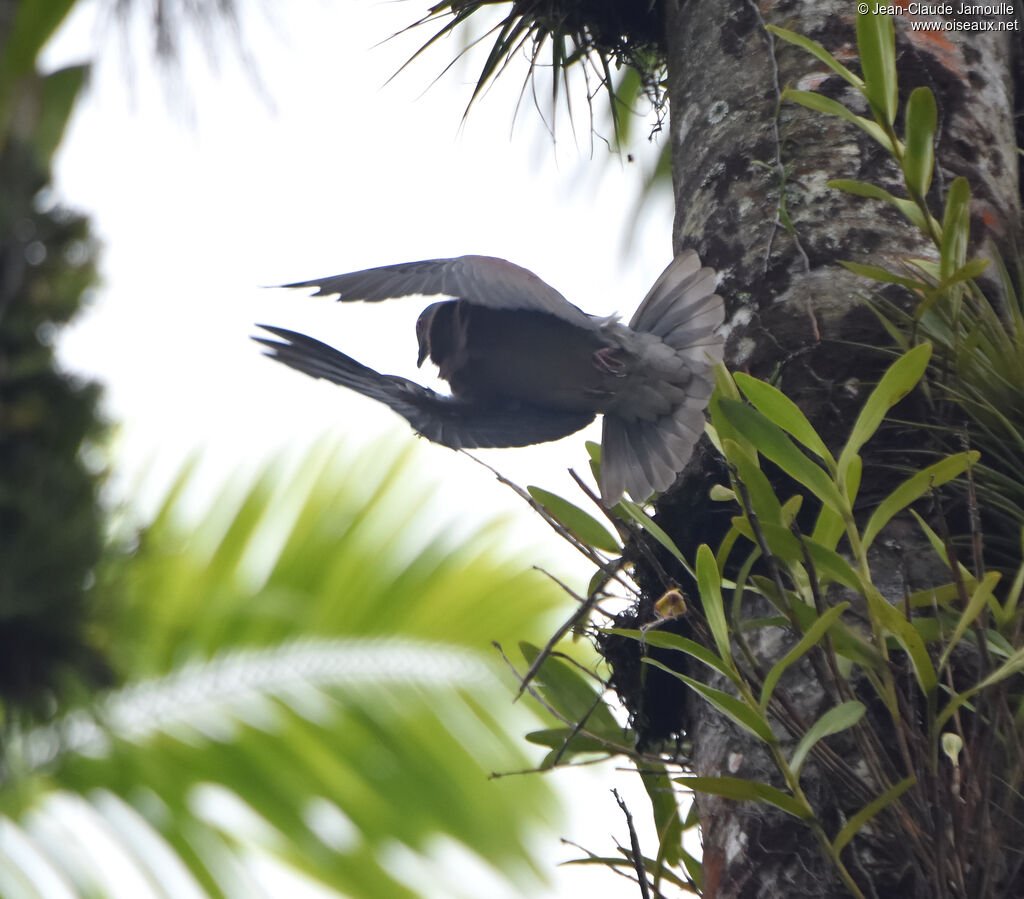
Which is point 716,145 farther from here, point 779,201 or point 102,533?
point 102,533

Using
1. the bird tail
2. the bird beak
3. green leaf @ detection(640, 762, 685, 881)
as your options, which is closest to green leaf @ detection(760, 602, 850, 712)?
green leaf @ detection(640, 762, 685, 881)

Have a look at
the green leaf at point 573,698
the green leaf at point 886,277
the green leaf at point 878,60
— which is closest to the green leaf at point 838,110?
the green leaf at point 878,60

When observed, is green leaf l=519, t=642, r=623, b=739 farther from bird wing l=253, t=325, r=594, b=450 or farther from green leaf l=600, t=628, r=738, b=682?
bird wing l=253, t=325, r=594, b=450

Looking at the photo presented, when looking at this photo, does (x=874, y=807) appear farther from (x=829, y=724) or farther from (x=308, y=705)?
(x=308, y=705)

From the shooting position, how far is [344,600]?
300 centimetres

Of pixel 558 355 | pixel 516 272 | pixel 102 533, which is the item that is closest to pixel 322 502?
pixel 102 533

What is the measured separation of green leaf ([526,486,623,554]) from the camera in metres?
1.52

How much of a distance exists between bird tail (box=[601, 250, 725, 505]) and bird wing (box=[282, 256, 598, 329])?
0.63ft

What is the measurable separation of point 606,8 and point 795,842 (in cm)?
141

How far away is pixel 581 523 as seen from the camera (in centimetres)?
152

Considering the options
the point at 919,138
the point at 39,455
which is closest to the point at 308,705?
the point at 39,455

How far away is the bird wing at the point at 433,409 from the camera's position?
1.90 metres

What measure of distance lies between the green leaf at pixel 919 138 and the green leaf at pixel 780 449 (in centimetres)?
33

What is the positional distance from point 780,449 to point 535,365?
3.58ft
